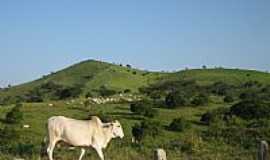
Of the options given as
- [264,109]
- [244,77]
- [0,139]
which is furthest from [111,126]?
[244,77]

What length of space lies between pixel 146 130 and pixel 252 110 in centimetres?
1479

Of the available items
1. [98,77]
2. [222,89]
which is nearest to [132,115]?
[222,89]

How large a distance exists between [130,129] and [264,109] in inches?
556

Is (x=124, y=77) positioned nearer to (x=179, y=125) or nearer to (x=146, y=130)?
(x=179, y=125)

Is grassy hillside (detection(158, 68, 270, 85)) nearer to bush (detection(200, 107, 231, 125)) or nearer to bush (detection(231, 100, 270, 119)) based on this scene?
bush (detection(231, 100, 270, 119))

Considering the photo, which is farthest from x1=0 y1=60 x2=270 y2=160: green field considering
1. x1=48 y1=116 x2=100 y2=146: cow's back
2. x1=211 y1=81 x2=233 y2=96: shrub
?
x1=211 y1=81 x2=233 y2=96: shrub

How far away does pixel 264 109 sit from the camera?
1909 inches

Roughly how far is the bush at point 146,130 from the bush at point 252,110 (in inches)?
462

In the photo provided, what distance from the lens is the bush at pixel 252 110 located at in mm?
48031

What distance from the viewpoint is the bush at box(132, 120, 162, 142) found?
3681cm

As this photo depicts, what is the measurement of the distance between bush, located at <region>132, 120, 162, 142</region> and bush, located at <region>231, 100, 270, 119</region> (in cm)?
1175

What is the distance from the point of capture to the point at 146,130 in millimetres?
37375

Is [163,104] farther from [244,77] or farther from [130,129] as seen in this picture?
[244,77]

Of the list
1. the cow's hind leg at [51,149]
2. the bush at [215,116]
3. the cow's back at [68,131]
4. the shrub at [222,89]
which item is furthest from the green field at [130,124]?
the shrub at [222,89]
